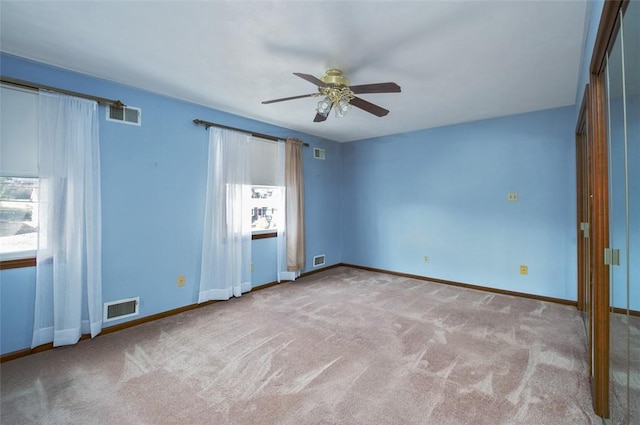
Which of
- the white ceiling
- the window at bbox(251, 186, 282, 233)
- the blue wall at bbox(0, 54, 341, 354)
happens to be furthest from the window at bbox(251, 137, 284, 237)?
the white ceiling

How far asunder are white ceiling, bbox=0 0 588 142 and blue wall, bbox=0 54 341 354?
0.18 meters

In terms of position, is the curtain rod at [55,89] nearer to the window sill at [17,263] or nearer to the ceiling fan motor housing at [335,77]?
the window sill at [17,263]

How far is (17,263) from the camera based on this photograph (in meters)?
2.35

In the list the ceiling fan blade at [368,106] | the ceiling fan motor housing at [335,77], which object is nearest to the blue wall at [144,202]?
the ceiling fan motor housing at [335,77]

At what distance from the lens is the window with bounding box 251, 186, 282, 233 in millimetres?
4262

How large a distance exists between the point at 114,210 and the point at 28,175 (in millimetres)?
677

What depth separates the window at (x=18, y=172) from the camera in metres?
2.30

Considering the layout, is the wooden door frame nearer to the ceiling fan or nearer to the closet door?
the closet door

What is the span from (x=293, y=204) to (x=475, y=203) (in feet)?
9.18

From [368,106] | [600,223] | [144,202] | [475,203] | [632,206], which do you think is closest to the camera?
[632,206]

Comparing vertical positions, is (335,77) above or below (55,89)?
above

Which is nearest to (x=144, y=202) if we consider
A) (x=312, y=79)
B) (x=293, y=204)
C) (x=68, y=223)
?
(x=68, y=223)

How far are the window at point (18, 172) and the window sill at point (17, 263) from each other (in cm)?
6

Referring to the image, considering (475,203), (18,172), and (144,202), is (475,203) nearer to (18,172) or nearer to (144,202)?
(144,202)
